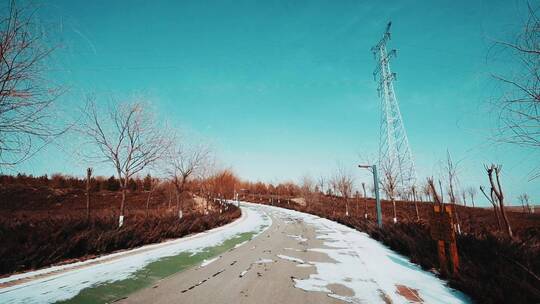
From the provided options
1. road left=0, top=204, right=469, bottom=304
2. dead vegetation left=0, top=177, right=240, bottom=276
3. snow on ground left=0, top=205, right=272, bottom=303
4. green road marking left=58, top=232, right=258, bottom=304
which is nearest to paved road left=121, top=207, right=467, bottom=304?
road left=0, top=204, right=469, bottom=304

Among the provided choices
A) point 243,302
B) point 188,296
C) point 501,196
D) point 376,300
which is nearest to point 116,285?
point 188,296

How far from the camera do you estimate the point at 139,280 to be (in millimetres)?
5195

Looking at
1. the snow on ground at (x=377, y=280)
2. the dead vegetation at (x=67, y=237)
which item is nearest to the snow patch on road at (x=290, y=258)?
the snow on ground at (x=377, y=280)

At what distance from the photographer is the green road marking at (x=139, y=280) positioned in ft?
13.8

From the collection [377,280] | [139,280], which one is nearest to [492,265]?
[377,280]

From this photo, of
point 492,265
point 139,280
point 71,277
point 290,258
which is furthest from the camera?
point 290,258

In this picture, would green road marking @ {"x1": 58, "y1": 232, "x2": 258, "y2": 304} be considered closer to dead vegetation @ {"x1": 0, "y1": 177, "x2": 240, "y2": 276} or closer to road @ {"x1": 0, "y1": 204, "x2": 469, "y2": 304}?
road @ {"x1": 0, "y1": 204, "x2": 469, "y2": 304}

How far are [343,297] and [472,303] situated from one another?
201 cm

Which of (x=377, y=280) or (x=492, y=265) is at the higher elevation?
(x=492, y=265)

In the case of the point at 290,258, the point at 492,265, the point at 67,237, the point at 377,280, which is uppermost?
the point at 67,237

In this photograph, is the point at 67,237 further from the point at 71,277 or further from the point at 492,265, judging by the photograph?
the point at 492,265

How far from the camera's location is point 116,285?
4.86m

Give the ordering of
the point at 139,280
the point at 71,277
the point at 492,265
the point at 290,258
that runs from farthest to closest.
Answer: the point at 290,258 < the point at 71,277 < the point at 139,280 < the point at 492,265

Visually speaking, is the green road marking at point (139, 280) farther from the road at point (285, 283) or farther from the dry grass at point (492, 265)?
the dry grass at point (492, 265)
